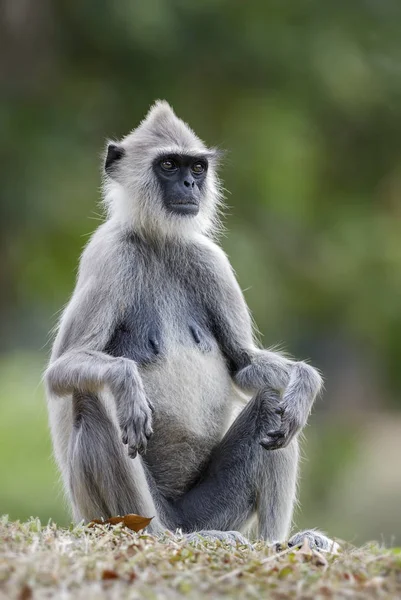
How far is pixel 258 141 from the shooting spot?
19672 millimetres

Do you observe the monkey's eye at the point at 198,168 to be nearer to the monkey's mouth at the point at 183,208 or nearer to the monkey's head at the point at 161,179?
the monkey's head at the point at 161,179

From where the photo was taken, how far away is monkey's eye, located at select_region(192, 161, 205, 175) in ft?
24.0

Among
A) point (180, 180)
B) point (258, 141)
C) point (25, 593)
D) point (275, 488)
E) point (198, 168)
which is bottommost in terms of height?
point (25, 593)

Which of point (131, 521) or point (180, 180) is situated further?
point (180, 180)

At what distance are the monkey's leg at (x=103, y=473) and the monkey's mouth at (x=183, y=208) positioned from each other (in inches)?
57.4

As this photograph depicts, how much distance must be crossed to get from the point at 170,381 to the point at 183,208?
1135mm

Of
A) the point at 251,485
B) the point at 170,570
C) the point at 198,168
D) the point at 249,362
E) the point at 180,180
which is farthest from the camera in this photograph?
the point at 198,168

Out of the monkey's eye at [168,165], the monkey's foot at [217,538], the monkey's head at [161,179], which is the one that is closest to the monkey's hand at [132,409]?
the monkey's foot at [217,538]

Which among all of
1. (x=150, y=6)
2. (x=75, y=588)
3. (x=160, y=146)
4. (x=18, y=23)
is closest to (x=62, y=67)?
(x=18, y=23)

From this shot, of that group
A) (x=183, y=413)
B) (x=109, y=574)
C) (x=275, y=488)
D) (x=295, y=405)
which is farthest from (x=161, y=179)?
(x=109, y=574)

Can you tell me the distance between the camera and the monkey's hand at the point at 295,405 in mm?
6242

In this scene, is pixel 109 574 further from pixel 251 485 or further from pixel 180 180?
pixel 180 180

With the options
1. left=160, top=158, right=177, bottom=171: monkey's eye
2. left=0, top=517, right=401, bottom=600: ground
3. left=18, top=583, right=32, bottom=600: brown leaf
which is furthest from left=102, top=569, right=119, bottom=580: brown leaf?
left=160, top=158, right=177, bottom=171: monkey's eye

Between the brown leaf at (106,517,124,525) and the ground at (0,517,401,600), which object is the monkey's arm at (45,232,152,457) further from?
the ground at (0,517,401,600)
